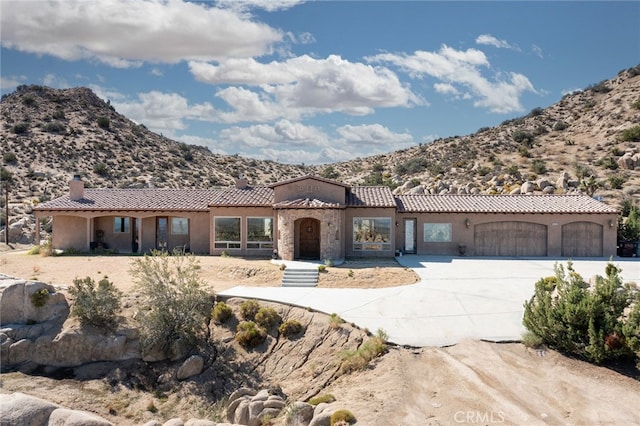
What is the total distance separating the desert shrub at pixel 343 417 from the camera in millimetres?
13570

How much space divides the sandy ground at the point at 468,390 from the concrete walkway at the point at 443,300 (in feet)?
4.69

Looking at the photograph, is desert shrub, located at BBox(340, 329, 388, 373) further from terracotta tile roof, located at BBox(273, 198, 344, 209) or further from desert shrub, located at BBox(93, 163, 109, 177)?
desert shrub, located at BBox(93, 163, 109, 177)

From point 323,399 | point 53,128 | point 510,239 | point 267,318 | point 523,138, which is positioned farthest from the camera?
point 523,138

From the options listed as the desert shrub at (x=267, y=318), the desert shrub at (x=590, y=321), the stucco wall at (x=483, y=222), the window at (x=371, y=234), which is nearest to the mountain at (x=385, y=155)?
the stucco wall at (x=483, y=222)

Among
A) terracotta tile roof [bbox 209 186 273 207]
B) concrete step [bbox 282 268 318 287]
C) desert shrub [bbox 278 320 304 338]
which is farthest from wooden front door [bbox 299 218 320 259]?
desert shrub [bbox 278 320 304 338]

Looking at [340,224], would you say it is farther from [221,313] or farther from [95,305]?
[95,305]

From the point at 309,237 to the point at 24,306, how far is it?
53.2 feet

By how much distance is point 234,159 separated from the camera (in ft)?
266

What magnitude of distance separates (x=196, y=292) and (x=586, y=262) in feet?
Answer: 78.2

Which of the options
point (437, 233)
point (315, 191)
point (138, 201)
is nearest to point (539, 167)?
point (437, 233)

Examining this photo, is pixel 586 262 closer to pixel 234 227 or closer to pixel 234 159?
pixel 234 227

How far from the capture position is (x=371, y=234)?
111ft

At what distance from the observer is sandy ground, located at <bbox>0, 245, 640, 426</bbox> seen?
1366cm

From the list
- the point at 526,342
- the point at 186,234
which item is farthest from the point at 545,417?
the point at 186,234
